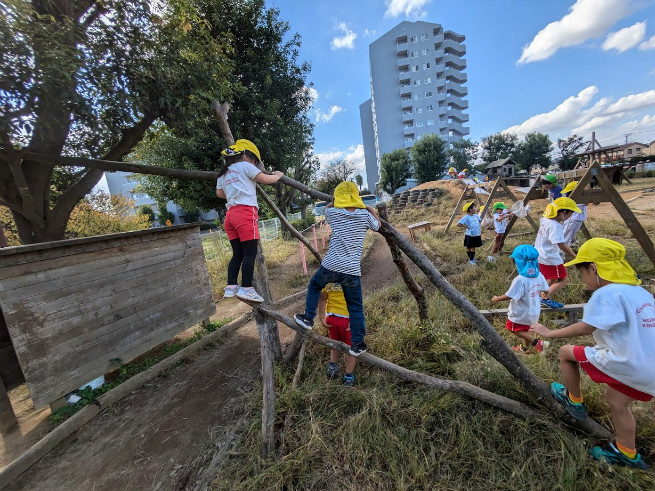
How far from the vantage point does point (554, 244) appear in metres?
4.34

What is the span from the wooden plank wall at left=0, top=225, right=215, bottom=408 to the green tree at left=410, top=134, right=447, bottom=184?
32879 millimetres

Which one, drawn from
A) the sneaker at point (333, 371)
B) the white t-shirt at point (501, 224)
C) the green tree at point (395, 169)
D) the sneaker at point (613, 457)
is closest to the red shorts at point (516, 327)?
the sneaker at point (613, 457)

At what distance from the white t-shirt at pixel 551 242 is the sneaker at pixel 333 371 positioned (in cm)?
377

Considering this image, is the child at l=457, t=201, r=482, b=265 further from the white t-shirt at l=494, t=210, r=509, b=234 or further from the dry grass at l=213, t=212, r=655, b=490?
the dry grass at l=213, t=212, r=655, b=490

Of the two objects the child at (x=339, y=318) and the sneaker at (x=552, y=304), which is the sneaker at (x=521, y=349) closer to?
the sneaker at (x=552, y=304)

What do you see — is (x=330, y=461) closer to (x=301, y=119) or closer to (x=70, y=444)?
(x=70, y=444)

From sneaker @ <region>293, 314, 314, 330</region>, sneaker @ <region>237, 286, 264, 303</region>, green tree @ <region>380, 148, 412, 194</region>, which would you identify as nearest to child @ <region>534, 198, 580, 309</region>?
sneaker @ <region>293, 314, 314, 330</region>

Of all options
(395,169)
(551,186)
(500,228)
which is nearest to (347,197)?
(500,228)

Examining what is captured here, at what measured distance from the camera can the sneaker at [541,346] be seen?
3311 millimetres

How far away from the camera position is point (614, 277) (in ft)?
6.22

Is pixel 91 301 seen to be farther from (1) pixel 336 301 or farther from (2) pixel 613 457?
(2) pixel 613 457

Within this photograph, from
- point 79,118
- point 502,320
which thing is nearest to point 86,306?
point 79,118

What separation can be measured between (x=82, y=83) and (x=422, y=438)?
524 centimetres

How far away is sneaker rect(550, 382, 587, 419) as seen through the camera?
2.11 meters
